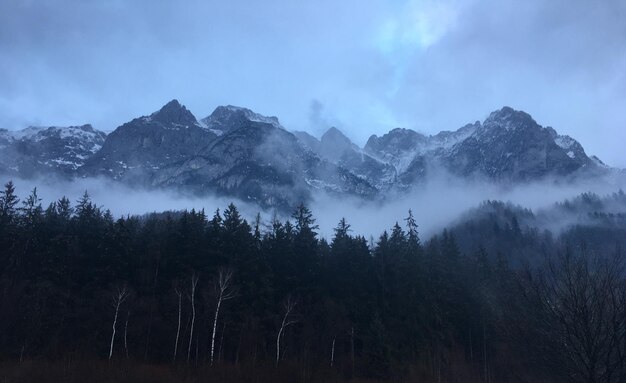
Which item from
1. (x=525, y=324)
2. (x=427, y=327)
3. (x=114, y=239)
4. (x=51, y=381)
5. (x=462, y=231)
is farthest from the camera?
(x=462, y=231)

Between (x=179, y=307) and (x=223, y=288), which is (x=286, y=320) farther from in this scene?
(x=179, y=307)

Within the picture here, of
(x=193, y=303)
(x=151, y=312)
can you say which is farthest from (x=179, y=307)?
(x=151, y=312)

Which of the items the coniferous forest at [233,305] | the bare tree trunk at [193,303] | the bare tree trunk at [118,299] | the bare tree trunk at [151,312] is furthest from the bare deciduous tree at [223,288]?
the bare tree trunk at [118,299]

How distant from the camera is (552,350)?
19391 millimetres

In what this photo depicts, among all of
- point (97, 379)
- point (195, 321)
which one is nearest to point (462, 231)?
point (195, 321)

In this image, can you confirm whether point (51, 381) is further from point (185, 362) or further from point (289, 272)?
point (289, 272)

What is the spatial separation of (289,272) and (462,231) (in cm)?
12583

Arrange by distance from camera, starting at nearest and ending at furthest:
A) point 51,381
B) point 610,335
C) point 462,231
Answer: point 610,335 < point 51,381 < point 462,231

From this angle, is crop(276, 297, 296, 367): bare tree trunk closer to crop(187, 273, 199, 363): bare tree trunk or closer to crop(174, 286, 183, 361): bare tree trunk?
crop(187, 273, 199, 363): bare tree trunk

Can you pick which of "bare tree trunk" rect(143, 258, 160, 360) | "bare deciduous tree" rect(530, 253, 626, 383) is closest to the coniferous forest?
"bare tree trunk" rect(143, 258, 160, 360)

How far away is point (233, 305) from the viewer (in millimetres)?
53375

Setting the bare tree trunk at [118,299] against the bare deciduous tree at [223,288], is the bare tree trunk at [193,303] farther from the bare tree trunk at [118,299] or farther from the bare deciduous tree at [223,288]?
the bare tree trunk at [118,299]

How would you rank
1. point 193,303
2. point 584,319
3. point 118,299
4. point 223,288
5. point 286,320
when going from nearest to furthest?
point 584,319 → point 223,288 → point 193,303 → point 118,299 → point 286,320

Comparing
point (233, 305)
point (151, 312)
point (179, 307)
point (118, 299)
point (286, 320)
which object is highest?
point (118, 299)
